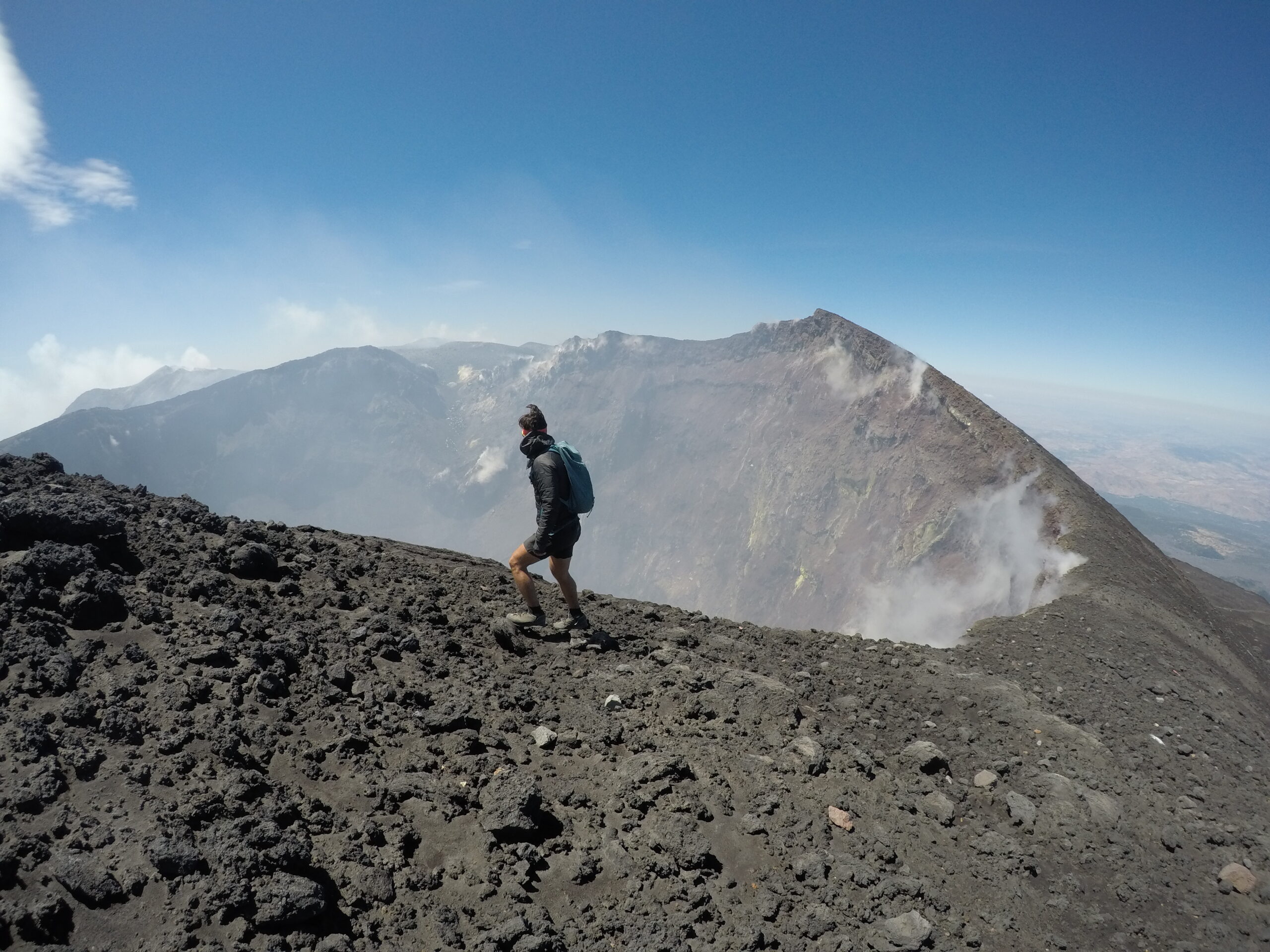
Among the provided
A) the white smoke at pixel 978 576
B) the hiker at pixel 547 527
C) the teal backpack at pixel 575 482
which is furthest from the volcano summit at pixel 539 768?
the white smoke at pixel 978 576

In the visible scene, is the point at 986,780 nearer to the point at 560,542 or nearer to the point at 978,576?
the point at 560,542

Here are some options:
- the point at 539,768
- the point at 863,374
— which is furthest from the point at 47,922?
the point at 863,374

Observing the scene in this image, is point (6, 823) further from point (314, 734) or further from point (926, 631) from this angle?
point (926, 631)

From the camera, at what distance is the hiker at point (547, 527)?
223 inches

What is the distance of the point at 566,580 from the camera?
614 centimetres

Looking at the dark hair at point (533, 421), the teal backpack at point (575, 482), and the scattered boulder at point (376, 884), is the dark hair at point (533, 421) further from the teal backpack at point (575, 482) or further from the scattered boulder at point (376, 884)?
the scattered boulder at point (376, 884)

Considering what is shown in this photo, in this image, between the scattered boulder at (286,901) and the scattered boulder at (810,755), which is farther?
the scattered boulder at (810,755)

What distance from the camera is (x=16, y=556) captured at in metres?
4.21

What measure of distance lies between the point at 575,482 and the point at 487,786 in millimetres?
2856

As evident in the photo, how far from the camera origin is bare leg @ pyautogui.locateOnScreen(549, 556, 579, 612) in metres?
5.97

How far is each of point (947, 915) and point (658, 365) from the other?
10990 centimetres

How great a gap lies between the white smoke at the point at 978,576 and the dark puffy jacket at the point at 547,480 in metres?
15.7

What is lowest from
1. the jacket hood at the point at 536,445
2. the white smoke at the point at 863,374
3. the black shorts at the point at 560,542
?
the black shorts at the point at 560,542

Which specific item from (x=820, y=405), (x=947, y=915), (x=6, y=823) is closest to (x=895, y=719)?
(x=947, y=915)
